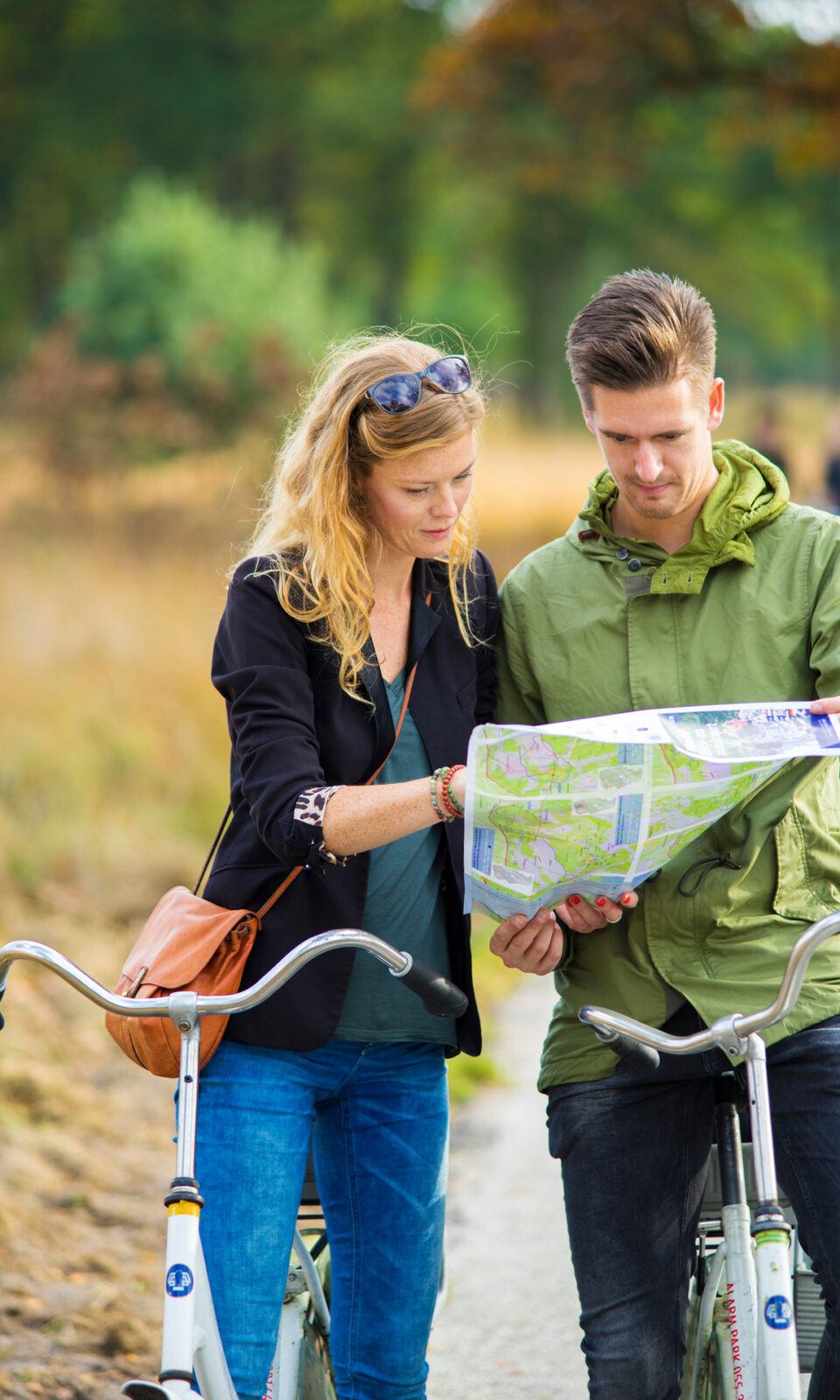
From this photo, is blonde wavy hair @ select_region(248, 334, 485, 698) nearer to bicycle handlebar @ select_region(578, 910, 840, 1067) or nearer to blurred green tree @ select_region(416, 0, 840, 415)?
bicycle handlebar @ select_region(578, 910, 840, 1067)

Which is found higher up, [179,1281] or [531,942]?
[531,942]

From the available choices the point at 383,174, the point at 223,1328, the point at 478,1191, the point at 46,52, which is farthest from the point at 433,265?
the point at 223,1328

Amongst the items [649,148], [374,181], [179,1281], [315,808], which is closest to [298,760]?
[315,808]

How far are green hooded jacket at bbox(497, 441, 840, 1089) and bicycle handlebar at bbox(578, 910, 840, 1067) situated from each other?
1.16ft

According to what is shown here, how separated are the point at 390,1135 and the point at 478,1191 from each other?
2.48 m

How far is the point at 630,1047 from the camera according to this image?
2.12 metres

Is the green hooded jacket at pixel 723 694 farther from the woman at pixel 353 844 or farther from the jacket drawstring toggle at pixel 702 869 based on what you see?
the woman at pixel 353 844

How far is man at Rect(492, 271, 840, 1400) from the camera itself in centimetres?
238

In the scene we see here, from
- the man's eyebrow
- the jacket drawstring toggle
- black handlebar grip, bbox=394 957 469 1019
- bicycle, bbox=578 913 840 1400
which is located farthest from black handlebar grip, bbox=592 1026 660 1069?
the man's eyebrow

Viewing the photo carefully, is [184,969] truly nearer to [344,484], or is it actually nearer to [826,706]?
[344,484]

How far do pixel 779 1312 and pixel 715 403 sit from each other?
1477 millimetres

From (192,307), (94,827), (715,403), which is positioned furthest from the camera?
(192,307)

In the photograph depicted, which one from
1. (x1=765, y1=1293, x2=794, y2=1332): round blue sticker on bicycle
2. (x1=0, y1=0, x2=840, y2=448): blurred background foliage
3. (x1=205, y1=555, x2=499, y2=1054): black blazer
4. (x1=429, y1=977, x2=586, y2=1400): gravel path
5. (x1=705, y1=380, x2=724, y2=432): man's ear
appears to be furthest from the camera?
(x1=0, y1=0, x2=840, y2=448): blurred background foliage

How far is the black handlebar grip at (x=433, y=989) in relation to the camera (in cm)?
207
